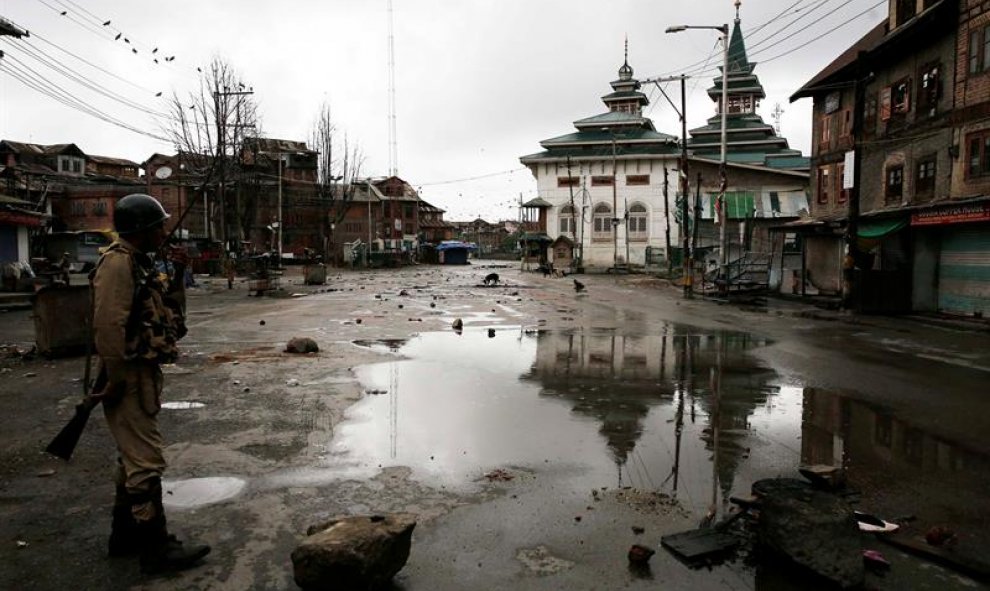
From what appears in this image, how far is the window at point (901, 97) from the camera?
21766 millimetres

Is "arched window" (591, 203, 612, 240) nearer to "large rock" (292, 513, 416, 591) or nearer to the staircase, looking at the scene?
the staircase

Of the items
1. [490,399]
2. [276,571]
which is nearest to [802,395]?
[490,399]

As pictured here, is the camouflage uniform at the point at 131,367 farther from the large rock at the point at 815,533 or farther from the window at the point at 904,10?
the window at the point at 904,10

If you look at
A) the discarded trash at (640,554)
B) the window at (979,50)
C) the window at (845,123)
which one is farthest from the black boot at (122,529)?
the window at (845,123)

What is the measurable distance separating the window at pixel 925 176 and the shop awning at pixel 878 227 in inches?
57.1

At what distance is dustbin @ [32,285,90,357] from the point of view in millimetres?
10344

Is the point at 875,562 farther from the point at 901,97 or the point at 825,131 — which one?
the point at 825,131

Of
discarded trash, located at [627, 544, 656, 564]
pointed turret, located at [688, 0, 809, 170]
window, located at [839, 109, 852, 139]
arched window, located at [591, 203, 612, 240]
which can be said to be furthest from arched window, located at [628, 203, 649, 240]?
discarded trash, located at [627, 544, 656, 564]

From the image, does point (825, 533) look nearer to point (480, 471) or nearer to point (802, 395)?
point (480, 471)

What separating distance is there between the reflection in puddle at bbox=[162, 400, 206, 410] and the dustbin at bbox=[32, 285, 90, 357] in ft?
12.1

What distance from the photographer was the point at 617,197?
6050cm

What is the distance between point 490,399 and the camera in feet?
27.2

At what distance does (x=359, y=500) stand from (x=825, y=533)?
3.09m

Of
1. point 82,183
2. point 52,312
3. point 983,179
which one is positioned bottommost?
point 52,312
